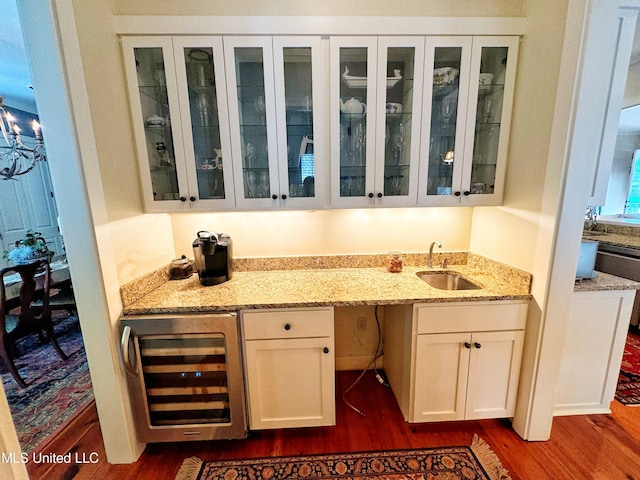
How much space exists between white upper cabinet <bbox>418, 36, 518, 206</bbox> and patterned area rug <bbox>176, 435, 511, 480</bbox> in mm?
1489

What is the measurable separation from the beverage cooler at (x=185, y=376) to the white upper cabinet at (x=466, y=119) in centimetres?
151

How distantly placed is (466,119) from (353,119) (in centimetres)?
69

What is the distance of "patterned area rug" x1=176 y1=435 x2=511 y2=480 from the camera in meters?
1.35

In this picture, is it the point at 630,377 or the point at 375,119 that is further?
the point at 630,377

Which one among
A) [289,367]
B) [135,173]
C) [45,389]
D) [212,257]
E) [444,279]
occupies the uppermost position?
[135,173]

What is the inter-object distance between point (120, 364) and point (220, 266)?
73 cm

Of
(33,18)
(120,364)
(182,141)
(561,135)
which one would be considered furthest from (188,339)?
(561,135)

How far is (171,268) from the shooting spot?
1.76 m

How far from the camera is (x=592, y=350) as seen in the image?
158 cm

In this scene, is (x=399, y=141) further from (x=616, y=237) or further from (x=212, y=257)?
(x=616, y=237)

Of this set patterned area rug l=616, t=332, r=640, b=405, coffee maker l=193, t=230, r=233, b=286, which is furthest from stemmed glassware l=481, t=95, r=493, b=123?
patterned area rug l=616, t=332, r=640, b=405

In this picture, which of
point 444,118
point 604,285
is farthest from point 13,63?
point 604,285

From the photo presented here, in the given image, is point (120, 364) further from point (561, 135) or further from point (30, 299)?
point (561, 135)

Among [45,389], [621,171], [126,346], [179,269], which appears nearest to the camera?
[126,346]
